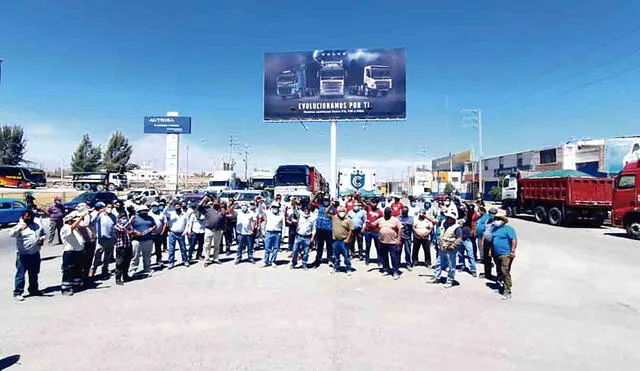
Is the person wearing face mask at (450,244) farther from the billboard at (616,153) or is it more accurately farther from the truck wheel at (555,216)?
the billboard at (616,153)

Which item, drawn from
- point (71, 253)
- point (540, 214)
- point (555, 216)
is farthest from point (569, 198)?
point (71, 253)

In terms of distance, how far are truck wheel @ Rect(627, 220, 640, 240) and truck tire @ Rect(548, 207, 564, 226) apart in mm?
5014

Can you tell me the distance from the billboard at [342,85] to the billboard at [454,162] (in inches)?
1890

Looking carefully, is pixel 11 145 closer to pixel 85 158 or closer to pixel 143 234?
pixel 85 158

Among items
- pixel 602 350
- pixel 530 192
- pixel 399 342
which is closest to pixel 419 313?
pixel 399 342

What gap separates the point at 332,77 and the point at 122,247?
15466mm

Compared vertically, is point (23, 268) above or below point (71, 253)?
below

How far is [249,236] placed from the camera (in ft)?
30.2

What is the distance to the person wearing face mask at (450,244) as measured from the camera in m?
7.07

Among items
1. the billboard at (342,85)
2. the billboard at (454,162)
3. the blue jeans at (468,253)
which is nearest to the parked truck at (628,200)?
the billboard at (342,85)

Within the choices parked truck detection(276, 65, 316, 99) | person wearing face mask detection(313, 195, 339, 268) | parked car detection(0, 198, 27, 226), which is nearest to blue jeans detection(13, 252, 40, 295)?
person wearing face mask detection(313, 195, 339, 268)

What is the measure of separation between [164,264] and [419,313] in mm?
6313

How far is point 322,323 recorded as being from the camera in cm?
524

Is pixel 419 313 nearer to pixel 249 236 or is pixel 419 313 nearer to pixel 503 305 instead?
pixel 503 305
